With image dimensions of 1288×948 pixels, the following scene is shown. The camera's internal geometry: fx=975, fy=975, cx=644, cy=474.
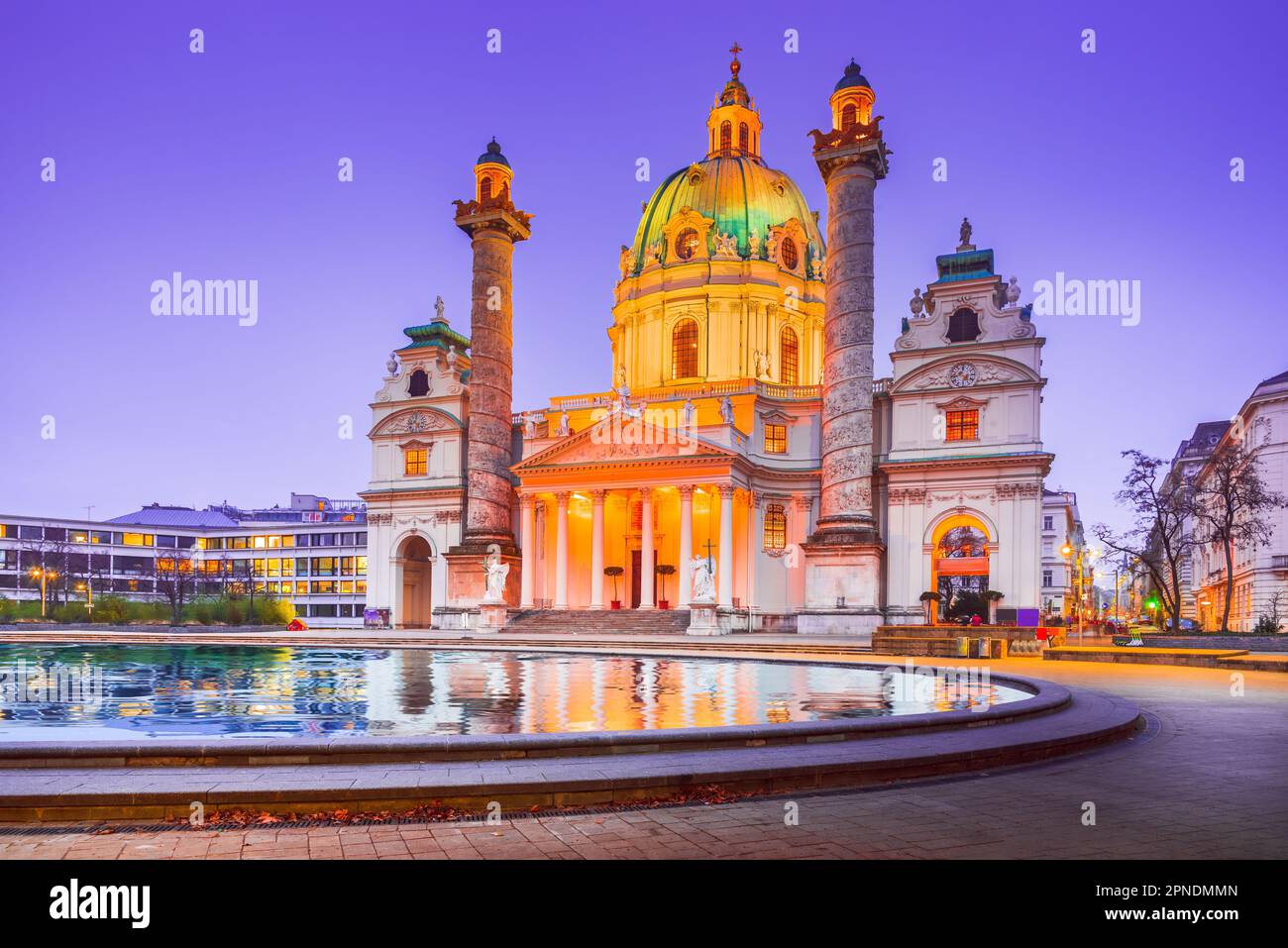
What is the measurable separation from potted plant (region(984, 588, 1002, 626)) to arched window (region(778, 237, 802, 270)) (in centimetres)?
3033

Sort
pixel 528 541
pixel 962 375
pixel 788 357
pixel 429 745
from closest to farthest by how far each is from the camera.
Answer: pixel 429 745
pixel 962 375
pixel 528 541
pixel 788 357

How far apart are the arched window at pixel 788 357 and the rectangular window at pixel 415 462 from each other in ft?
85.7

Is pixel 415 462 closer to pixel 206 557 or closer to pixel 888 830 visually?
pixel 888 830

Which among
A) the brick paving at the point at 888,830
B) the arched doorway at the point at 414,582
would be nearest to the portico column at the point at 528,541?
the arched doorway at the point at 414,582

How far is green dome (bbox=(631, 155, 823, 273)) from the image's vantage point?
72438 millimetres

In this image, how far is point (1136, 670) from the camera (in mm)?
26109

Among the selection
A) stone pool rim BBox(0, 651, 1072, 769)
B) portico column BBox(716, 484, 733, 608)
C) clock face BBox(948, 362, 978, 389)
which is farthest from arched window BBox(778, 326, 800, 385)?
stone pool rim BBox(0, 651, 1072, 769)

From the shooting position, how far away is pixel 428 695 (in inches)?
632

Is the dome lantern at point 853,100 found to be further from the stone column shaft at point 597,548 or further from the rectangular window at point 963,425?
the stone column shaft at point 597,548

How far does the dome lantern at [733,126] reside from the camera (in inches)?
3125

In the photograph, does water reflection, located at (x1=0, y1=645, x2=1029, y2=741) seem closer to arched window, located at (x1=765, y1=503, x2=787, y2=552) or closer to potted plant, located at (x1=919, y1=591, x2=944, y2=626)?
potted plant, located at (x1=919, y1=591, x2=944, y2=626)

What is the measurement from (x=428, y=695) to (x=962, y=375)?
46634mm

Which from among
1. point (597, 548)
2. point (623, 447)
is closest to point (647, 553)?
point (597, 548)
